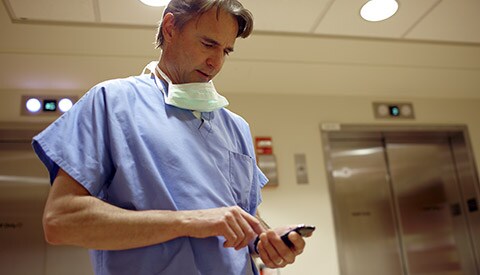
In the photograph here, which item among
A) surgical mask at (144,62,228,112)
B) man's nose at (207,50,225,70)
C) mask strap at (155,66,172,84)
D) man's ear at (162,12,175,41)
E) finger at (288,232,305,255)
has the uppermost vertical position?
man's ear at (162,12,175,41)

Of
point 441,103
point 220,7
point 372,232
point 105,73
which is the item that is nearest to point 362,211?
point 372,232

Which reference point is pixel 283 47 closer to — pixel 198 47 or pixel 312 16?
pixel 312 16

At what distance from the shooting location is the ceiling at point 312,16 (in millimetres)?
2590

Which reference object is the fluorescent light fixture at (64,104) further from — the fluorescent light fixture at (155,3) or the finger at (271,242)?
the finger at (271,242)

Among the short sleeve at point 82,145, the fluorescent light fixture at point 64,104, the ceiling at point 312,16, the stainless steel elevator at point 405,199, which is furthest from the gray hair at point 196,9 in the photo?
the stainless steel elevator at point 405,199

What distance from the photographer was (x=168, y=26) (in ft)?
4.35

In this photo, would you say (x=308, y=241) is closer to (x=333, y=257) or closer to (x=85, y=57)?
(x=333, y=257)

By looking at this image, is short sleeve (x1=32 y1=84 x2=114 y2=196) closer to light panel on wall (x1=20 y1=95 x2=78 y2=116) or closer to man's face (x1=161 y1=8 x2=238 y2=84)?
man's face (x1=161 y1=8 x2=238 y2=84)

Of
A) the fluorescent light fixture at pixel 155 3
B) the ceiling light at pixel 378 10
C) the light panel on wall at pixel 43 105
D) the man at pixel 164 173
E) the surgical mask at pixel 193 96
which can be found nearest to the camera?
the man at pixel 164 173

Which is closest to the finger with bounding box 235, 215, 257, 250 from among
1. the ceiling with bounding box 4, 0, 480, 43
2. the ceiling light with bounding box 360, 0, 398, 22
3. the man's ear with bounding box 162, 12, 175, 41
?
the man's ear with bounding box 162, 12, 175, 41

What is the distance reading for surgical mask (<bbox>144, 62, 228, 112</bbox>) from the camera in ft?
4.01

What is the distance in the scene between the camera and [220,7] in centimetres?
131

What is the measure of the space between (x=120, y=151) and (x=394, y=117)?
3551 mm

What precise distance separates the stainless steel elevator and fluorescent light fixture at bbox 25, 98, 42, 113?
7.82 ft
